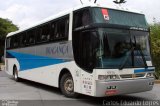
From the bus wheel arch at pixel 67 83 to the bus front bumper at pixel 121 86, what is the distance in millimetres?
2012

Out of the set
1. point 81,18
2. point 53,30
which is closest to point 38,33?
point 53,30

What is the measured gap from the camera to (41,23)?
14969mm

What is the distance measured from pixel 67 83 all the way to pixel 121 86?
2630 millimetres

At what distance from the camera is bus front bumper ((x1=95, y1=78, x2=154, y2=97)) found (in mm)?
9859

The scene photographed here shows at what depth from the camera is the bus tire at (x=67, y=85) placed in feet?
38.9

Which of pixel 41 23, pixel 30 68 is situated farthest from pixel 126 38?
pixel 30 68

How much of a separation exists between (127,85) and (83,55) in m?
1.75

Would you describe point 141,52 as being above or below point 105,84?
above

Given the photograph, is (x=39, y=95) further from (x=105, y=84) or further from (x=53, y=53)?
(x=105, y=84)

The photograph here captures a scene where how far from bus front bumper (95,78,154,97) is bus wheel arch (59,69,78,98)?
6.60ft

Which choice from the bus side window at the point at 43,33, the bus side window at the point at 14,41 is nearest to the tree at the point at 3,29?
the bus side window at the point at 14,41

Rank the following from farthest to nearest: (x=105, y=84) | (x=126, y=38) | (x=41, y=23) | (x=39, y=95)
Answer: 1. (x=41, y=23)
2. (x=39, y=95)
3. (x=126, y=38)
4. (x=105, y=84)

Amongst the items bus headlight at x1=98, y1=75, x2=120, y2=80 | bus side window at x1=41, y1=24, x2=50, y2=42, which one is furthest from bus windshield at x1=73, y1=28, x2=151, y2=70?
bus side window at x1=41, y1=24, x2=50, y2=42

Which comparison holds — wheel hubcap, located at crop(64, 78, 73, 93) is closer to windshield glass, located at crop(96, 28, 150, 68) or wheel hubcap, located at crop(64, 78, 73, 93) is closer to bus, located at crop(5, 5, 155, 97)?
bus, located at crop(5, 5, 155, 97)
